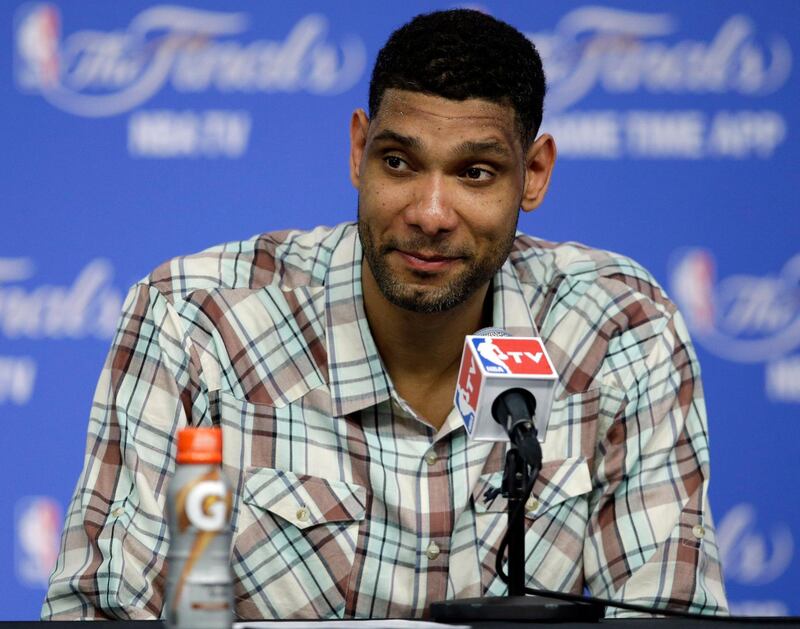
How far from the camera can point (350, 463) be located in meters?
1.99

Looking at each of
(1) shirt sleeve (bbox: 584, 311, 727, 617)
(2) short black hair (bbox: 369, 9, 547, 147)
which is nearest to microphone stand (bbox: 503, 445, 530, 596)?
(1) shirt sleeve (bbox: 584, 311, 727, 617)

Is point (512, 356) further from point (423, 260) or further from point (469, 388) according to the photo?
point (423, 260)

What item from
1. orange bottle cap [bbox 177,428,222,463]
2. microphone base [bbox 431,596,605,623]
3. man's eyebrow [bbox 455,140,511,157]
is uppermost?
man's eyebrow [bbox 455,140,511,157]

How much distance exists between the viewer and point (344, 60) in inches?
115

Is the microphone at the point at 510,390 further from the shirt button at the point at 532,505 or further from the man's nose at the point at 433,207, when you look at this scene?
the shirt button at the point at 532,505

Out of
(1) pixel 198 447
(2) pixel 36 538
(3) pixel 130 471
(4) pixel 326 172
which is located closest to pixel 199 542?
(1) pixel 198 447

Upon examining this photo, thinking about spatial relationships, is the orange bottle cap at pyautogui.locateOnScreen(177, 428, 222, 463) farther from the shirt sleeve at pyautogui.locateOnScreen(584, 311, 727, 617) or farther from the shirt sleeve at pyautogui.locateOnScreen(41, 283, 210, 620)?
the shirt sleeve at pyautogui.locateOnScreen(584, 311, 727, 617)

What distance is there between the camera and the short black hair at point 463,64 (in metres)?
1.93

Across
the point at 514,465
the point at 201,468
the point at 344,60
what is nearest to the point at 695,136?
the point at 344,60

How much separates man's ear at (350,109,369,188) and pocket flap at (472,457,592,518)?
550mm

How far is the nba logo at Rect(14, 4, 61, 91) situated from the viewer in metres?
2.85

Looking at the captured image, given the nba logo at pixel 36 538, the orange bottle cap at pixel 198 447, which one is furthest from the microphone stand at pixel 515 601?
the nba logo at pixel 36 538

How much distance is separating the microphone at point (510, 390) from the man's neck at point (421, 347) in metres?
0.69

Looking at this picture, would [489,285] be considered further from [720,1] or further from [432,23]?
[720,1]
